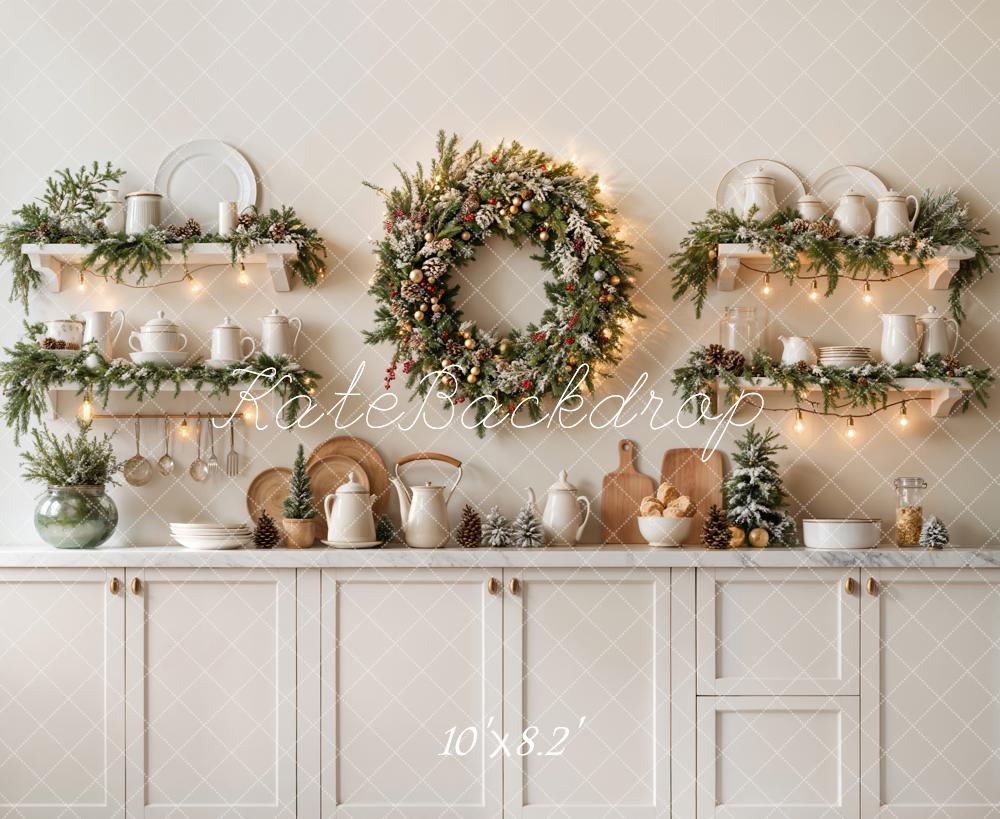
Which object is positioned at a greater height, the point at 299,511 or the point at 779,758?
the point at 299,511

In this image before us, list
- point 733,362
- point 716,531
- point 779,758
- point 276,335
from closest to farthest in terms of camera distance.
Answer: point 779,758 → point 716,531 → point 733,362 → point 276,335

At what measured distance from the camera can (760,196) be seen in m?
3.25

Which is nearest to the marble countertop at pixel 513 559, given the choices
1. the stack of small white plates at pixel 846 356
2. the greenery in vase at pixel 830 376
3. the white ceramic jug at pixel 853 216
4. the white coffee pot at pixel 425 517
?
the white coffee pot at pixel 425 517

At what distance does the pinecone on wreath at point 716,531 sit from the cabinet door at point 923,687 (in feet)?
1.47

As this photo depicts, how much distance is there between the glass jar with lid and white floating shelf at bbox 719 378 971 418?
0.26m

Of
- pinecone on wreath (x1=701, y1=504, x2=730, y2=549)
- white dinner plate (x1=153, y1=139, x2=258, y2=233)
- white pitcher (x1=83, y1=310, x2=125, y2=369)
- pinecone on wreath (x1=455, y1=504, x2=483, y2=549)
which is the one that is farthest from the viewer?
white dinner plate (x1=153, y1=139, x2=258, y2=233)

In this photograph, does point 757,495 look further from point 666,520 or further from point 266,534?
point 266,534

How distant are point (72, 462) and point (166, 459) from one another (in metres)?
0.30

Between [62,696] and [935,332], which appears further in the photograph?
[935,332]

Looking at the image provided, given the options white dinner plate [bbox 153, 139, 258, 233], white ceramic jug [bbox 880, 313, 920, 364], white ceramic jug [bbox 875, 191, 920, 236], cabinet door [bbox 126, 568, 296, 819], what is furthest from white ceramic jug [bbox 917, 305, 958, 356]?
white dinner plate [bbox 153, 139, 258, 233]

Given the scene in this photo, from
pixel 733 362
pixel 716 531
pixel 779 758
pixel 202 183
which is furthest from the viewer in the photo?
pixel 202 183

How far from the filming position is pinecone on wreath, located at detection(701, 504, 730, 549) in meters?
3.06

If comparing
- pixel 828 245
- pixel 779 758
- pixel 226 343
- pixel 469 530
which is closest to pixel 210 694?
pixel 469 530

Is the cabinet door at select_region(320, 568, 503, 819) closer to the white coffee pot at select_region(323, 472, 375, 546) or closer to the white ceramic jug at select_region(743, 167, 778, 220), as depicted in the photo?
the white coffee pot at select_region(323, 472, 375, 546)
